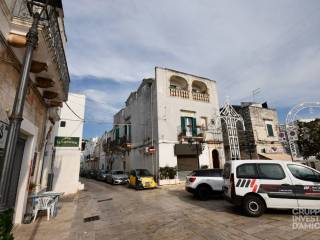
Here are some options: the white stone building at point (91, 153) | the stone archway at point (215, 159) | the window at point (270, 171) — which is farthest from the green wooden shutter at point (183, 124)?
the white stone building at point (91, 153)

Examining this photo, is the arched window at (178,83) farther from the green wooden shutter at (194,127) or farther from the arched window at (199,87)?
the green wooden shutter at (194,127)

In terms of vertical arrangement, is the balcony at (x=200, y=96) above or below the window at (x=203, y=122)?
above

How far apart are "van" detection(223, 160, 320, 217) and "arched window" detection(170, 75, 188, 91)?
14.4 m

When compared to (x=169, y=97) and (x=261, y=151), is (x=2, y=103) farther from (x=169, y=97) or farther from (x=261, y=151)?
(x=261, y=151)

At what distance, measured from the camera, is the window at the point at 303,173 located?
598 centimetres

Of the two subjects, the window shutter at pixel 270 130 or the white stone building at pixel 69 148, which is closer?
the white stone building at pixel 69 148

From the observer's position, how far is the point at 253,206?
6125mm

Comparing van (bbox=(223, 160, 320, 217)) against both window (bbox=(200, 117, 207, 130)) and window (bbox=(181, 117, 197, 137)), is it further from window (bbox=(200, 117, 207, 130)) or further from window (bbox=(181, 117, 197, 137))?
window (bbox=(200, 117, 207, 130))

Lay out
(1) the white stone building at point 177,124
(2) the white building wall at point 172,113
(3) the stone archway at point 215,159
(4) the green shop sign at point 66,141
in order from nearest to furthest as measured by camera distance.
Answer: (4) the green shop sign at point 66,141, (2) the white building wall at point 172,113, (1) the white stone building at point 177,124, (3) the stone archway at point 215,159

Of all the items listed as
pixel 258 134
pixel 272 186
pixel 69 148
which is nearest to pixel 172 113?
pixel 258 134

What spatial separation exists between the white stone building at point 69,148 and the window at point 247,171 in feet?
39.0

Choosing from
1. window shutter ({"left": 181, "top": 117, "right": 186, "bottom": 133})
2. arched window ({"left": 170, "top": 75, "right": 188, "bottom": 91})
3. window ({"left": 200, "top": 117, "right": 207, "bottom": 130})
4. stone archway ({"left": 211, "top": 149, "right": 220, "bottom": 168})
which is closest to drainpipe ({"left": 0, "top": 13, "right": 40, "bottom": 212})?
window shutter ({"left": 181, "top": 117, "right": 186, "bottom": 133})

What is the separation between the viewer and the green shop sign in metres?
13.6

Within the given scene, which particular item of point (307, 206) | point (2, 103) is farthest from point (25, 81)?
point (307, 206)
